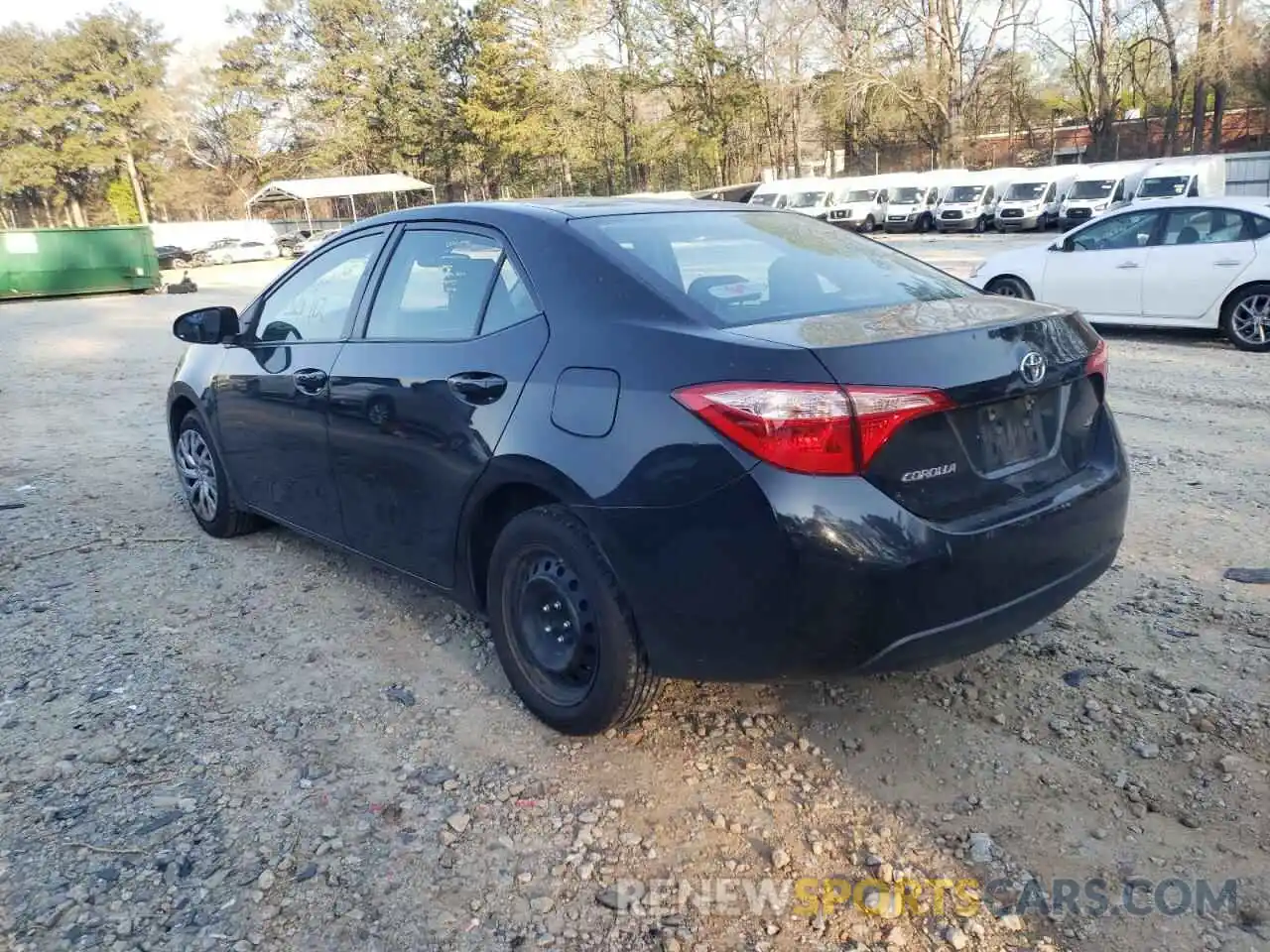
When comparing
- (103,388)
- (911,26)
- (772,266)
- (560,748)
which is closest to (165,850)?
(560,748)

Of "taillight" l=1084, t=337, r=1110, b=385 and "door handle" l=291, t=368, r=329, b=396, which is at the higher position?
"door handle" l=291, t=368, r=329, b=396

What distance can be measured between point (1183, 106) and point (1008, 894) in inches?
2281

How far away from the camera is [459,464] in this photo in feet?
10.3

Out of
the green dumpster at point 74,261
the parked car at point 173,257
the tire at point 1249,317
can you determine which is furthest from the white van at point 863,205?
the tire at point 1249,317

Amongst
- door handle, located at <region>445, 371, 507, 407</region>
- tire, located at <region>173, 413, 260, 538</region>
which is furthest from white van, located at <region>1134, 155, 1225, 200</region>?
door handle, located at <region>445, 371, 507, 407</region>

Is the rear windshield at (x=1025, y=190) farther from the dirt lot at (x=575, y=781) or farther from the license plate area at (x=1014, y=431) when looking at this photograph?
the license plate area at (x=1014, y=431)

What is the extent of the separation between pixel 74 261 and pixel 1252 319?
24.1m

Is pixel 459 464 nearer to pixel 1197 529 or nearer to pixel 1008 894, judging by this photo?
pixel 1008 894

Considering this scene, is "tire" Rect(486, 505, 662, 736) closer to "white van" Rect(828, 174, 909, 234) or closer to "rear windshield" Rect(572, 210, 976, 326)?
"rear windshield" Rect(572, 210, 976, 326)

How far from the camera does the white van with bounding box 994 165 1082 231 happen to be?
101ft

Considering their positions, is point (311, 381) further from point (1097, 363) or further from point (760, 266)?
point (1097, 363)

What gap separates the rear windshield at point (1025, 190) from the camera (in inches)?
1241

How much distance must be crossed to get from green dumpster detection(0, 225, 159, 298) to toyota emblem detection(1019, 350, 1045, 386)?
25.1 meters

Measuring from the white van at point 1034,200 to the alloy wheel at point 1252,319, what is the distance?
77.5 feet
